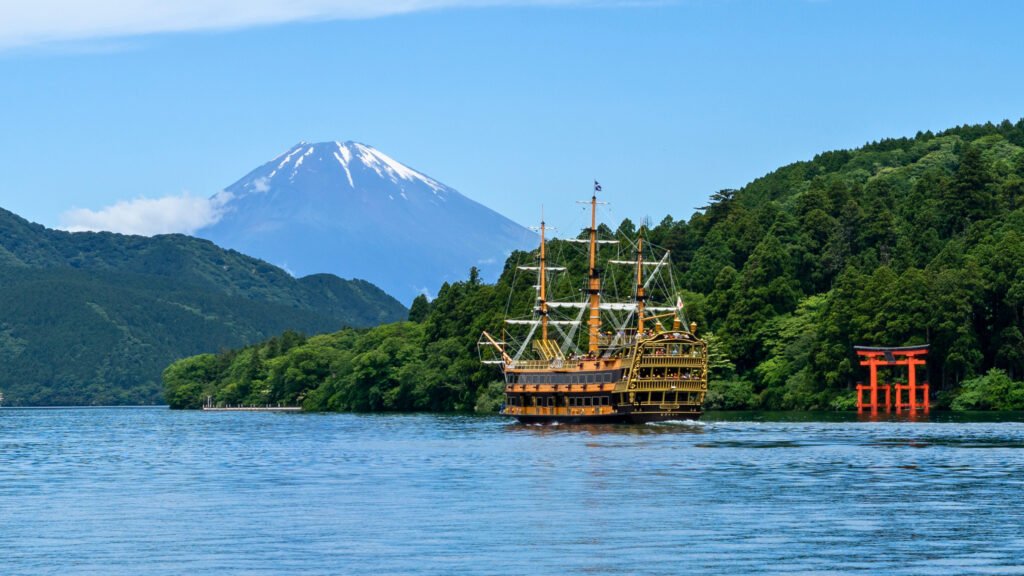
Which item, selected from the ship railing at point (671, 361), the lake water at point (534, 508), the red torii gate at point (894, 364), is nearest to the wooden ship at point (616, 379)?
the ship railing at point (671, 361)

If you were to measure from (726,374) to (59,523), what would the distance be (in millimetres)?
112460

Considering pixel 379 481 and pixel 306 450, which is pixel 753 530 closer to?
pixel 379 481

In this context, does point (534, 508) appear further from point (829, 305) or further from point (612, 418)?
point (829, 305)

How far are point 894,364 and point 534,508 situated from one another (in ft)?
294

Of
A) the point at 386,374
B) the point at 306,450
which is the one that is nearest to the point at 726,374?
the point at 386,374

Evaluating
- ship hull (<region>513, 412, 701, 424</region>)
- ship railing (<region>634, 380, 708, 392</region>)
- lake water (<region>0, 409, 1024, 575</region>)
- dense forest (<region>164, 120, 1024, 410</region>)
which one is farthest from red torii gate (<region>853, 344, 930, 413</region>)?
lake water (<region>0, 409, 1024, 575</region>)

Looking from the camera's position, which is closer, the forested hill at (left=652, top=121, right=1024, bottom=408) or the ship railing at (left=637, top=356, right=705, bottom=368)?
the ship railing at (left=637, top=356, right=705, bottom=368)

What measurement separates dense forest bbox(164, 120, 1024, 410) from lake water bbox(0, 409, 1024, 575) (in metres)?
46.1

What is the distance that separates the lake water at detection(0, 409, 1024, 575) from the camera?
38062 millimetres

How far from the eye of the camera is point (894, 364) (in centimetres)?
13350

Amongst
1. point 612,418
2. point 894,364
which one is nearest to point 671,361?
point 612,418

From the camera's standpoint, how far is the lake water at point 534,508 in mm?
38062

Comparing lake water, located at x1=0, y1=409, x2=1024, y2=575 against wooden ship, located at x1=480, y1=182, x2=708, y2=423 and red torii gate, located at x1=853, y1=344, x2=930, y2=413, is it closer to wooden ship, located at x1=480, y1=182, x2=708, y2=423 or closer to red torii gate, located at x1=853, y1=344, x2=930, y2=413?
wooden ship, located at x1=480, y1=182, x2=708, y2=423

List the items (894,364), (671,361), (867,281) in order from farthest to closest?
(867,281), (894,364), (671,361)
